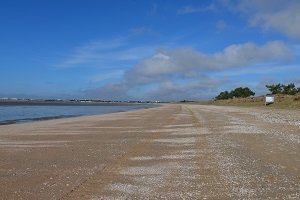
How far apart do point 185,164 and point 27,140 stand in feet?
30.5

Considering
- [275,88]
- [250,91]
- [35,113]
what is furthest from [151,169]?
[250,91]

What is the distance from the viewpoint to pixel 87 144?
17.2m

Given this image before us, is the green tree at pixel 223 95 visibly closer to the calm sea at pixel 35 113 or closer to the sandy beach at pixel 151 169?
the calm sea at pixel 35 113

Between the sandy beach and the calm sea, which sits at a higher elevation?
the calm sea

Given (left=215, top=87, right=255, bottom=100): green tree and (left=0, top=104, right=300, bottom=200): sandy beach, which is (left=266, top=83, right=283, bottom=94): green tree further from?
(left=0, top=104, right=300, bottom=200): sandy beach

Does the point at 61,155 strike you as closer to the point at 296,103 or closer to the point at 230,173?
the point at 230,173

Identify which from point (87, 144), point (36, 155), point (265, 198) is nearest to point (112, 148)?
point (87, 144)

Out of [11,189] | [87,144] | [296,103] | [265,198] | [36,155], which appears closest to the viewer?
[265,198]

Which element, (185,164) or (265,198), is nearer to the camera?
(265,198)

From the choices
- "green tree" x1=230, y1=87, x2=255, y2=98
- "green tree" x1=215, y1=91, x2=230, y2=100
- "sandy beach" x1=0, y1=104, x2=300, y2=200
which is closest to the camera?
"sandy beach" x1=0, y1=104, x2=300, y2=200

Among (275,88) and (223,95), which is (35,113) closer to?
(275,88)

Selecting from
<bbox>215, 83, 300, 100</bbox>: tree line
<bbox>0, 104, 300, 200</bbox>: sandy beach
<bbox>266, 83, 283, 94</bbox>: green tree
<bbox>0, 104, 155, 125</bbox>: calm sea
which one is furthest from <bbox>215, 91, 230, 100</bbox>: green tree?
<bbox>0, 104, 300, 200</bbox>: sandy beach

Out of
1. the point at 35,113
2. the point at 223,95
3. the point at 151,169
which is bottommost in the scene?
the point at 151,169

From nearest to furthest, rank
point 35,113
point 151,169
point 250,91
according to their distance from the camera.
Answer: point 151,169 → point 35,113 → point 250,91
